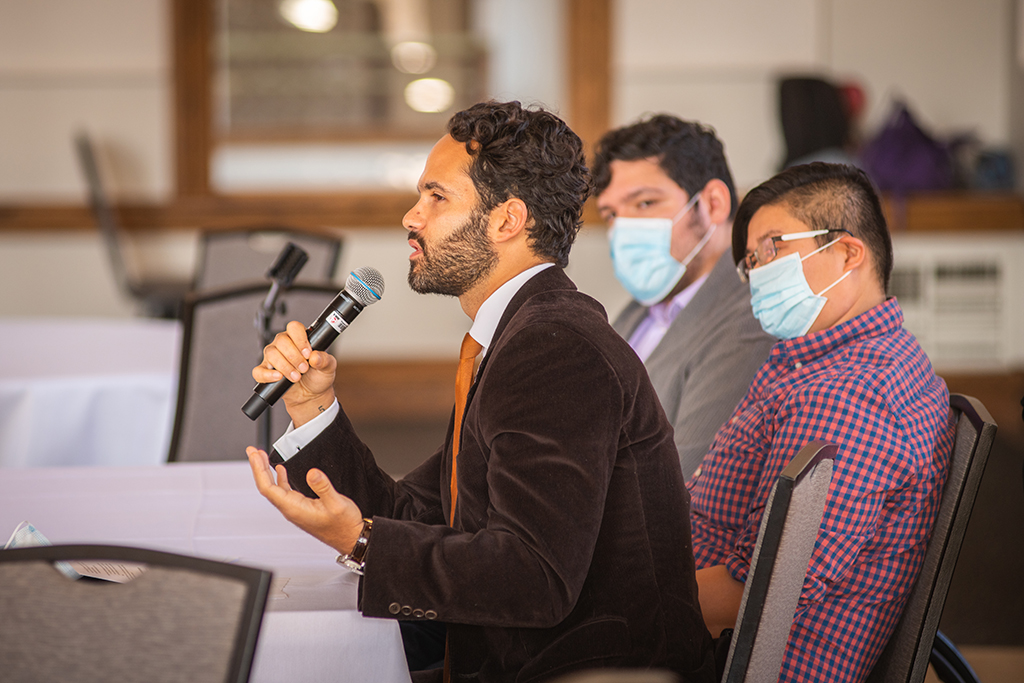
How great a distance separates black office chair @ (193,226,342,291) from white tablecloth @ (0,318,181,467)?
1.56 feet

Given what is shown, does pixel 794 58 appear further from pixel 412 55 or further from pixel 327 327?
pixel 327 327

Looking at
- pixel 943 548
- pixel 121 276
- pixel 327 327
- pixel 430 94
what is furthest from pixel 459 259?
pixel 430 94

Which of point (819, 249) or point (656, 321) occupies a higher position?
point (819, 249)

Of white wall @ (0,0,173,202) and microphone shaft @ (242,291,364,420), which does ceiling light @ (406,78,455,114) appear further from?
microphone shaft @ (242,291,364,420)

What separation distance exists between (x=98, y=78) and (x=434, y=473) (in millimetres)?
4386

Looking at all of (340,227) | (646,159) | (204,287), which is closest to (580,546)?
(646,159)

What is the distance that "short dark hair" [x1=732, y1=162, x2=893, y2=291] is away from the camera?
1629 mm

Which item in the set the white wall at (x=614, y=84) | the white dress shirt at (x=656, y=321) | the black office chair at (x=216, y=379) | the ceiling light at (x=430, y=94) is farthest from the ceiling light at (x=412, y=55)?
the white dress shirt at (x=656, y=321)

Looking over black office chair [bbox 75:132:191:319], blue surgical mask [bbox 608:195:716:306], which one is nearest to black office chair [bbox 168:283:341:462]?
blue surgical mask [bbox 608:195:716:306]

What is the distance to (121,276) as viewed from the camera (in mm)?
4730

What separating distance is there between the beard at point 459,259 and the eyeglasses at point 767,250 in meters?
0.59

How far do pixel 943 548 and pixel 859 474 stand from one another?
160mm

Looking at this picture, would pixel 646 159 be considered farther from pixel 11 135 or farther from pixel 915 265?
pixel 11 135

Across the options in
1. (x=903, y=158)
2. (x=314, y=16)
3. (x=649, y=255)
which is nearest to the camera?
(x=649, y=255)
